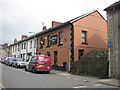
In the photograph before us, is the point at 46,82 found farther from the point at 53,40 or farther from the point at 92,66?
the point at 53,40

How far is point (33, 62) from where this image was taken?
16094mm

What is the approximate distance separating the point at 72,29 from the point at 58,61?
16.3 feet

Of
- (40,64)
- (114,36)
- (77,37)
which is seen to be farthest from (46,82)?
(77,37)

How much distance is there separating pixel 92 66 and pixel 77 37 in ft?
17.6

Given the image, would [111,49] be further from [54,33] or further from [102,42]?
[54,33]

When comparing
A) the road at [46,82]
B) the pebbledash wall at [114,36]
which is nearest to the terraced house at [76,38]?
the pebbledash wall at [114,36]

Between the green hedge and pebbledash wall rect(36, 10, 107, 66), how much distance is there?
70.7 inches

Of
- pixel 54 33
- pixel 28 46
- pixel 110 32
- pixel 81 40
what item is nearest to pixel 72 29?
pixel 81 40

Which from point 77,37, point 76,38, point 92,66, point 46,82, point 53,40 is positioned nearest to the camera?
point 46,82

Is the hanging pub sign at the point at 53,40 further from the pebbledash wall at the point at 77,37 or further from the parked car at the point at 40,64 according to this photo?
the parked car at the point at 40,64

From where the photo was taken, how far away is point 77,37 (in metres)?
18.0

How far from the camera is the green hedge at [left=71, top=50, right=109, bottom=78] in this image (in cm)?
1240

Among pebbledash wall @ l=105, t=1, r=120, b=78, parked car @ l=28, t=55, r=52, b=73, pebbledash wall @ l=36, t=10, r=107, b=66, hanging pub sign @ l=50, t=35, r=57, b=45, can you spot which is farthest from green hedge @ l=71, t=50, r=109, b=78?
hanging pub sign @ l=50, t=35, r=57, b=45

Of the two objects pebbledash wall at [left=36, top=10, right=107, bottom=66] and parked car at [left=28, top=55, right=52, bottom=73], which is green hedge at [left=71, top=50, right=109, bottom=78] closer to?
pebbledash wall at [left=36, top=10, right=107, bottom=66]
